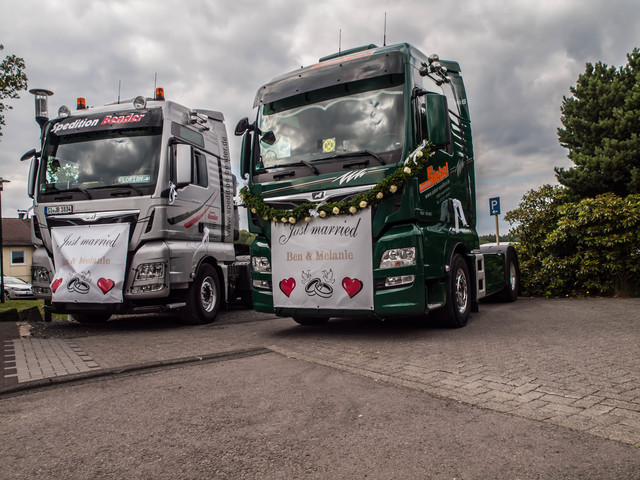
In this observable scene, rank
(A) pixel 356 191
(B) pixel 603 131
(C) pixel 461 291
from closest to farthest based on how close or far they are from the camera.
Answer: (A) pixel 356 191, (C) pixel 461 291, (B) pixel 603 131

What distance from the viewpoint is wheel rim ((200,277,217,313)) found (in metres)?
8.95

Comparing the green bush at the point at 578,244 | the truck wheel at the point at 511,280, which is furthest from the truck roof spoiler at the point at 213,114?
the green bush at the point at 578,244

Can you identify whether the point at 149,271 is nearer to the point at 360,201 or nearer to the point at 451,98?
the point at 360,201

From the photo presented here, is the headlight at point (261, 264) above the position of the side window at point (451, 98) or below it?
below

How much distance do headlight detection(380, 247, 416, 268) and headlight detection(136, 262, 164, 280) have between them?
3.45m

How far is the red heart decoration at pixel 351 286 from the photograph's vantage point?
20.7 feet

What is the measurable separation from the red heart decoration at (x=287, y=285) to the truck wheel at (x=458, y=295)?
1997 mm

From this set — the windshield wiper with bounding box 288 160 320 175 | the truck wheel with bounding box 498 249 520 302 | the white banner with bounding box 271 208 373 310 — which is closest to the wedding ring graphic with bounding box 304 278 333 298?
the white banner with bounding box 271 208 373 310

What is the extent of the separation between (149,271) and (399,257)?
3743 millimetres

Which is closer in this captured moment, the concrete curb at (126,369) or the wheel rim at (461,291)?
the concrete curb at (126,369)

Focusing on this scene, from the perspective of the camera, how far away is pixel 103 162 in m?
8.00

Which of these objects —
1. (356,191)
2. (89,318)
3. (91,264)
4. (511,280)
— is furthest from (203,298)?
(511,280)

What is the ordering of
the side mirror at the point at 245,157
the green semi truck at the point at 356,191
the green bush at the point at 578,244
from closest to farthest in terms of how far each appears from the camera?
the green semi truck at the point at 356,191 < the side mirror at the point at 245,157 < the green bush at the point at 578,244

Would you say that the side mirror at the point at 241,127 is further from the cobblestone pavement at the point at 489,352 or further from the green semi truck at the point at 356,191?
the cobblestone pavement at the point at 489,352
